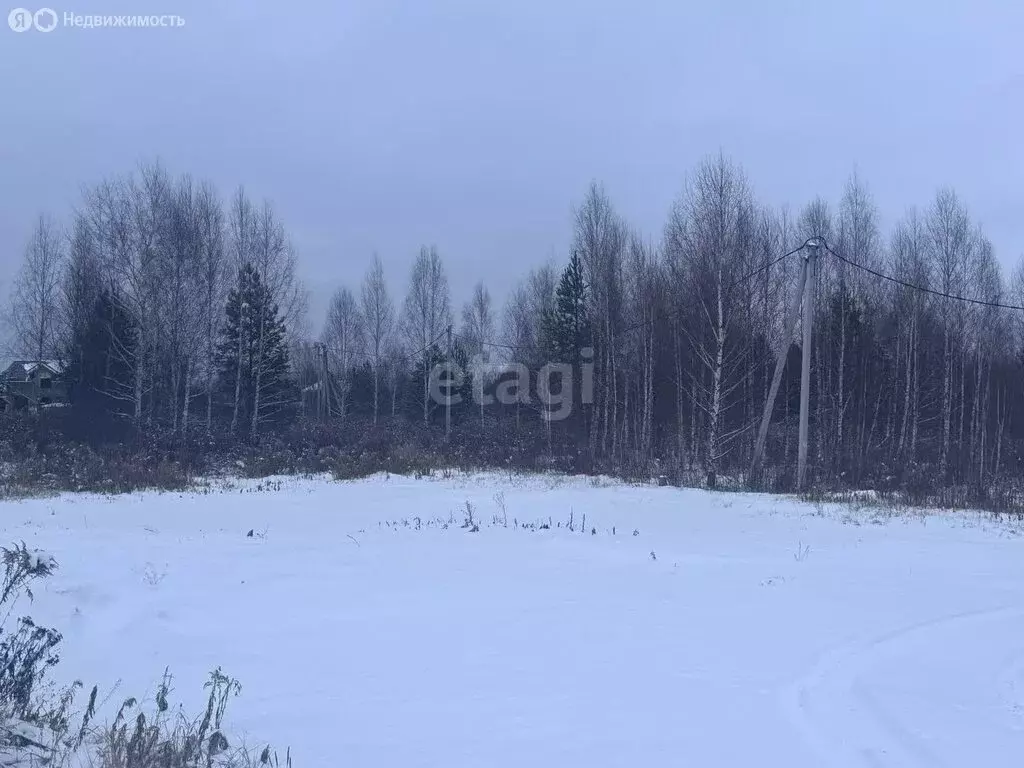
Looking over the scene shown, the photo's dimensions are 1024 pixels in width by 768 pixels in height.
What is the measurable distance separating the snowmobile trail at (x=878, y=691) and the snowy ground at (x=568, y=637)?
0.06ft

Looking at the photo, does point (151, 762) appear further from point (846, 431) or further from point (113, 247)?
point (846, 431)

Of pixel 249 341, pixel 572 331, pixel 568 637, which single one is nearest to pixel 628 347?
pixel 572 331

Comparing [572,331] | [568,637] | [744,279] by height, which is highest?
[572,331]

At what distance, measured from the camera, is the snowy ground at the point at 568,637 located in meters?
4.21

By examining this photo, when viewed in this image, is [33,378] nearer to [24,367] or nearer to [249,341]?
[24,367]

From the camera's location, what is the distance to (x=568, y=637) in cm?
603

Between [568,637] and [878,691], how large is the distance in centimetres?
219

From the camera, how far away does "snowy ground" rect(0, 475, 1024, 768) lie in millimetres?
4211

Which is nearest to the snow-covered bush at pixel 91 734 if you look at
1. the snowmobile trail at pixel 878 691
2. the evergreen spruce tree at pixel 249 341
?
the snowmobile trail at pixel 878 691

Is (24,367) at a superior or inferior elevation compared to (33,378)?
superior

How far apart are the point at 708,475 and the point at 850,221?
1870 cm

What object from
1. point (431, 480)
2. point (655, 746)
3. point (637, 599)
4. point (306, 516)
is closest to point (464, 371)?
point (431, 480)

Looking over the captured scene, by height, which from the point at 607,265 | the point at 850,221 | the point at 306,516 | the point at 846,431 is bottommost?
the point at 306,516

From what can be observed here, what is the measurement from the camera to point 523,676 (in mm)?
5160
